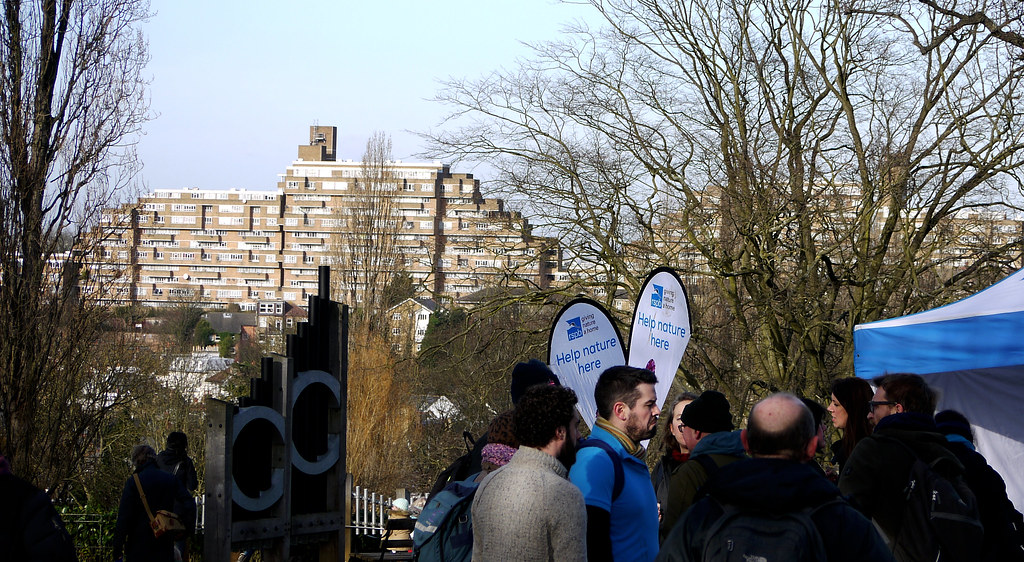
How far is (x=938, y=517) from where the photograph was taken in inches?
152

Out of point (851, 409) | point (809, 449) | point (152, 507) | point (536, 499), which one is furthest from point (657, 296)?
point (809, 449)

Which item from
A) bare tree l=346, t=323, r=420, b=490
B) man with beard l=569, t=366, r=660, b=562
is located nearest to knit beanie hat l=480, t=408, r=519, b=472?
man with beard l=569, t=366, r=660, b=562

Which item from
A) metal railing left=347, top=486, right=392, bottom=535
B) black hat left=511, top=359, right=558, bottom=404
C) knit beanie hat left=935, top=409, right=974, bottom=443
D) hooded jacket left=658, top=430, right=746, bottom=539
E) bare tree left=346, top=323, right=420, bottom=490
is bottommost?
bare tree left=346, top=323, right=420, bottom=490

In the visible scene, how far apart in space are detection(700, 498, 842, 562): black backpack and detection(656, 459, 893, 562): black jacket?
0.07 ft

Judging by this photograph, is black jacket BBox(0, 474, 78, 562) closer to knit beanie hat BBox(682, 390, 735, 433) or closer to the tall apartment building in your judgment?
knit beanie hat BBox(682, 390, 735, 433)

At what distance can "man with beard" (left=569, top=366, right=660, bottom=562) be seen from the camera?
11.0ft

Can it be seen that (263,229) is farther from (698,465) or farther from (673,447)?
(698,465)

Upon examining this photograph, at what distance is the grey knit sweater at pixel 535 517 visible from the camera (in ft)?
9.98

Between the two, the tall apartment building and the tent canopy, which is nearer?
the tent canopy

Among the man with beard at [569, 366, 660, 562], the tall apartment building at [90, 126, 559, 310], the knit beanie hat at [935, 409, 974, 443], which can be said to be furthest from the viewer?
the tall apartment building at [90, 126, 559, 310]

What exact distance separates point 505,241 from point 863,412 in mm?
10264

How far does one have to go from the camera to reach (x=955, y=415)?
4.69 meters

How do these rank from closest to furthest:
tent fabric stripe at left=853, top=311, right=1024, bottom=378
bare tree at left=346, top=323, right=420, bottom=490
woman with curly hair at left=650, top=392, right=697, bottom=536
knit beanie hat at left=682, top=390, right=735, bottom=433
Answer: knit beanie hat at left=682, top=390, right=735, bottom=433
woman with curly hair at left=650, top=392, right=697, bottom=536
tent fabric stripe at left=853, top=311, right=1024, bottom=378
bare tree at left=346, top=323, right=420, bottom=490

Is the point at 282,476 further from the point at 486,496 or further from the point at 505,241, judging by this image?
the point at 505,241
